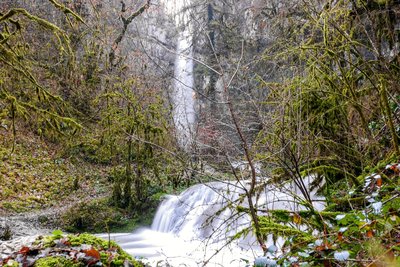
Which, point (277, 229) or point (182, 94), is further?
point (182, 94)

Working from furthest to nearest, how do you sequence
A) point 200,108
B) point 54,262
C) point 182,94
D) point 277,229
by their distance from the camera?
point 182,94, point 200,108, point 277,229, point 54,262

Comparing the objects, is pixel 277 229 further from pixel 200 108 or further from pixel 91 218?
pixel 91 218

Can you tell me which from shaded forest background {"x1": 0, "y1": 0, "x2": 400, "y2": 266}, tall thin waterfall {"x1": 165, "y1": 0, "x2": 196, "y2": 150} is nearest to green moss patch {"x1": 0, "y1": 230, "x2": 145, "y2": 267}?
shaded forest background {"x1": 0, "y1": 0, "x2": 400, "y2": 266}

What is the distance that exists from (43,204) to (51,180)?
4.71 feet

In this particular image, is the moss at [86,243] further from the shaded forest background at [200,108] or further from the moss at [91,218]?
the moss at [91,218]

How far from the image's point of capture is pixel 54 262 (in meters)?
2.60

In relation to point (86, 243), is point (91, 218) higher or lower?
lower

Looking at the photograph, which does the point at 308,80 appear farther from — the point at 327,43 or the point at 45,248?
the point at 45,248

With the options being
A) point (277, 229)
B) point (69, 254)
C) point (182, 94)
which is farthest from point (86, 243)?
point (182, 94)

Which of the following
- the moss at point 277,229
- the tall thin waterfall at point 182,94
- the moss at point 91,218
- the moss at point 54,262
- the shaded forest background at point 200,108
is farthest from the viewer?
the tall thin waterfall at point 182,94

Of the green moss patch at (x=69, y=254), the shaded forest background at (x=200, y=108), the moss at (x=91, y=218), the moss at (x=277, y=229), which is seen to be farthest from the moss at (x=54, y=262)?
the moss at (x=91, y=218)

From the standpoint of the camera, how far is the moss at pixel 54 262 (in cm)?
257

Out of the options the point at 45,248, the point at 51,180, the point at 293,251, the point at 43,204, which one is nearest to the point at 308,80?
the point at 293,251

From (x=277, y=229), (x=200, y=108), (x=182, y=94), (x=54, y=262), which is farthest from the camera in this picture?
(x=182, y=94)
